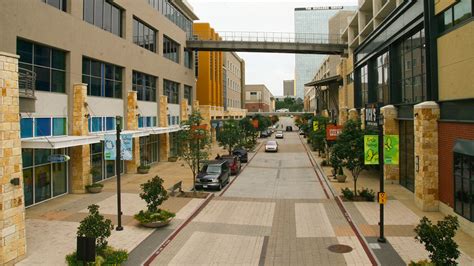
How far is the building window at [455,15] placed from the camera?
16141 mm

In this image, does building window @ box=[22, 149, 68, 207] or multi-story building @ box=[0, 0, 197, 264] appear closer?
multi-story building @ box=[0, 0, 197, 264]

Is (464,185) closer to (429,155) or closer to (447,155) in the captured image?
(447,155)

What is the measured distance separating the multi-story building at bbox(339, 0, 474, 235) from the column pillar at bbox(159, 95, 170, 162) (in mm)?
22676

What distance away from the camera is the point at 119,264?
12.4 metres

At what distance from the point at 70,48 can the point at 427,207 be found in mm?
22716

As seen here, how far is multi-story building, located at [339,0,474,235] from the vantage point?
53.8 ft

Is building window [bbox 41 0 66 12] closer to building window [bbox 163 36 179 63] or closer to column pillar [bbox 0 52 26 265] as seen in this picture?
column pillar [bbox 0 52 26 265]

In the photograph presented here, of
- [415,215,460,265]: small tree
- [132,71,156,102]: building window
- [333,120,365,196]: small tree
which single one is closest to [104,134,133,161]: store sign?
[333,120,365,196]: small tree

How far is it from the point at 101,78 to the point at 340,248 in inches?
871

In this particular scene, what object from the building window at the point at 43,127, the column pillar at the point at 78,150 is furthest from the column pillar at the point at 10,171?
the column pillar at the point at 78,150

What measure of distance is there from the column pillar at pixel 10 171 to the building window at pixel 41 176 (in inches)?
322

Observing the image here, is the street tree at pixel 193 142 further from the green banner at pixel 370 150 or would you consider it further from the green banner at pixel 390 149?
the green banner at pixel 390 149

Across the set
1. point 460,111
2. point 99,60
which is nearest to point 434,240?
point 460,111

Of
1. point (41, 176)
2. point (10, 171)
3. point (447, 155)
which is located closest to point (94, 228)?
point (10, 171)
